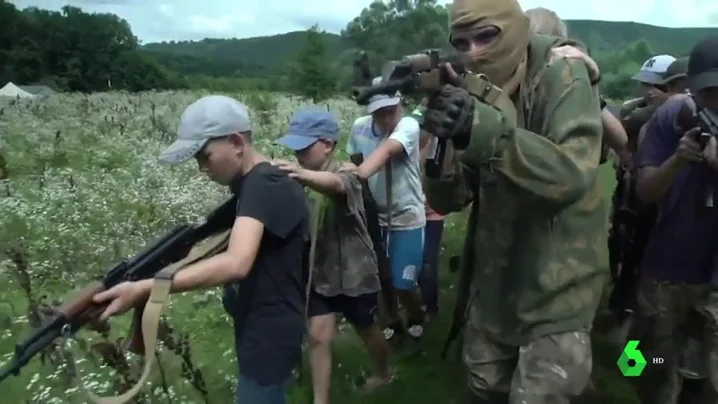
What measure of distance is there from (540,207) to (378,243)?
2.39 metres

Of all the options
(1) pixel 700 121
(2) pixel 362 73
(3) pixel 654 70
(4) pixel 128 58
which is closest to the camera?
(2) pixel 362 73

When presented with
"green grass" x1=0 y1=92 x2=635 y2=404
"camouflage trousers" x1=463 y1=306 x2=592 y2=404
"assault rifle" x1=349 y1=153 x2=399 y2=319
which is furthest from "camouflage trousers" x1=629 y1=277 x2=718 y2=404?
"assault rifle" x1=349 y1=153 x2=399 y2=319

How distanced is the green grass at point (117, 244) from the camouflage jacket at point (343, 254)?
31.8 inches

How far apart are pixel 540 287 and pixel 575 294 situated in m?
0.14

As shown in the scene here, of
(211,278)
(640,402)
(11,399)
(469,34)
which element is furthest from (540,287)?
(11,399)

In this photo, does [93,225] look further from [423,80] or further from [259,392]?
[423,80]

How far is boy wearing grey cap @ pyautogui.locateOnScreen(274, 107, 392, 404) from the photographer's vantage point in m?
4.20

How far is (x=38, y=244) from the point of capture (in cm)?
754

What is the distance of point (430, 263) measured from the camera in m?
5.66

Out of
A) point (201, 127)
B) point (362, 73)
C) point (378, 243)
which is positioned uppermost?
point (362, 73)

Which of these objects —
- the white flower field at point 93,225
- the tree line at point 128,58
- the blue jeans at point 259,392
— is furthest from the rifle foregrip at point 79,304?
the tree line at point 128,58

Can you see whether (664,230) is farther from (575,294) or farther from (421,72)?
(421,72)

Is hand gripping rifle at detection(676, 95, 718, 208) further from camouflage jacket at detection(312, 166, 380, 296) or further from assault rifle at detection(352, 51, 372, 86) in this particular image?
camouflage jacket at detection(312, 166, 380, 296)

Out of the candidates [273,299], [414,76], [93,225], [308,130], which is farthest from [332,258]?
[93,225]
